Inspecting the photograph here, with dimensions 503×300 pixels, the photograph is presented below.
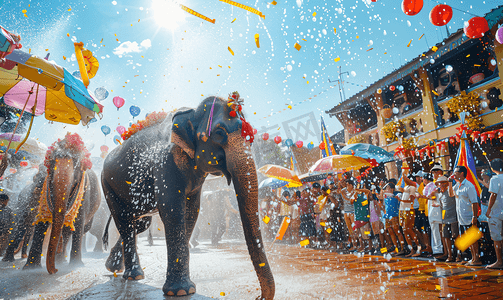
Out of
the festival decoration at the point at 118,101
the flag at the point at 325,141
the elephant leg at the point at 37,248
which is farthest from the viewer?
the flag at the point at 325,141

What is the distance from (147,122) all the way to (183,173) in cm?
152

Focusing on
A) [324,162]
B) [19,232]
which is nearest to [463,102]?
[324,162]

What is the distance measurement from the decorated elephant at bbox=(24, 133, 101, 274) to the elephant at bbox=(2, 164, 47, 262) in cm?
118

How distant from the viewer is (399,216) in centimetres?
652

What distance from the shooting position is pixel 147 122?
14.4 feet

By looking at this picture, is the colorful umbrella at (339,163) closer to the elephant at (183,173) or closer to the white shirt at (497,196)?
the white shirt at (497,196)

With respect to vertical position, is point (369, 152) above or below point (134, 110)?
below

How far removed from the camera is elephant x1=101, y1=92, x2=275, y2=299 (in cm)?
274

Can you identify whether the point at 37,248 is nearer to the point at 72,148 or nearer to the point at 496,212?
the point at 72,148

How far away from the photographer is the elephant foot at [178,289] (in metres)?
2.74

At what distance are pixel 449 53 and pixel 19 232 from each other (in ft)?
53.1

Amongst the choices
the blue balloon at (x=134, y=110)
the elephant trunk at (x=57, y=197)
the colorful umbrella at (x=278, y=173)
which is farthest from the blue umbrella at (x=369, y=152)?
the blue balloon at (x=134, y=110)

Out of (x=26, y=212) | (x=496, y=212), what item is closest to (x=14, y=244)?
(x=26, y=212)

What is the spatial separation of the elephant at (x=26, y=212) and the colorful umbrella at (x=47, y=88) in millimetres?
1391
